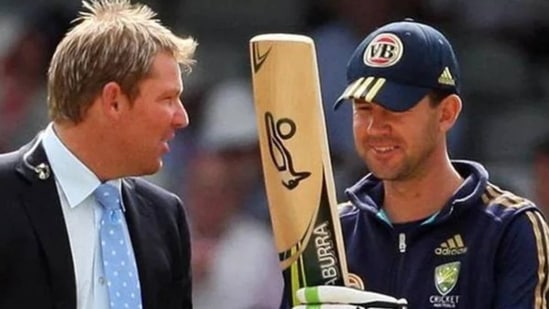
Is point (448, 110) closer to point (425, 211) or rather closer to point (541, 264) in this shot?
point (425, 211)

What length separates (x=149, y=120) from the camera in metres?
3.51

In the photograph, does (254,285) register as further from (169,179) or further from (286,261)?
(286,261)

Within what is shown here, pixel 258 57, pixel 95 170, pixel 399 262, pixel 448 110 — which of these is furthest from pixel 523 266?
pixel 95 170

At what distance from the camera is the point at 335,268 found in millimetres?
3492

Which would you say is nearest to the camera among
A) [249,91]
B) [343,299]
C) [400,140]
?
[343,299]

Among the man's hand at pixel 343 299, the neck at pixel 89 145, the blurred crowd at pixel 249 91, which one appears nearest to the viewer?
the man's hand at pixel 343 299

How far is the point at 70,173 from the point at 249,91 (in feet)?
10.7

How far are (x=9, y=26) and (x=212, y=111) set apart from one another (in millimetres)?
1037

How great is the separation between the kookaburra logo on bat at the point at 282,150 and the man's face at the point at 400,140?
0.49 ft

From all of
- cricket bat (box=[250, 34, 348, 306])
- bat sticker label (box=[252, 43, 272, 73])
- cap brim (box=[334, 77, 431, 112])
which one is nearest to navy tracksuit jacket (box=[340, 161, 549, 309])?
cricket bat (box=[250, 34, 348, 306])

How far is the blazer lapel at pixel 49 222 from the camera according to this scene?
3.38 metres

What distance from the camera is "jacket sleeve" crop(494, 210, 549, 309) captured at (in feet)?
11.2

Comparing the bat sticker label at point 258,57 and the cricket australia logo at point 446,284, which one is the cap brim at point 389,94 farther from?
the cricket australia logo at point 446,284

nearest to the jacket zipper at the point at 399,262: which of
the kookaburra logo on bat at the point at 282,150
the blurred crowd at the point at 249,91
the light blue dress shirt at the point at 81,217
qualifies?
the kookaburra logo on bat at the point at 282,150
